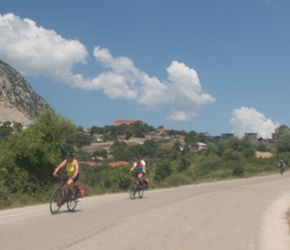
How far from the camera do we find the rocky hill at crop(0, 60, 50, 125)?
116438 mm

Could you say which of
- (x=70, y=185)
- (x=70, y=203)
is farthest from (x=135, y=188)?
(x=70, y=185)

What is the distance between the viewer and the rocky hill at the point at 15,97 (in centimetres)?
11644

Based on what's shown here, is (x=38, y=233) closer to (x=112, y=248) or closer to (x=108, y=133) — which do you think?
(x=112, y=248)

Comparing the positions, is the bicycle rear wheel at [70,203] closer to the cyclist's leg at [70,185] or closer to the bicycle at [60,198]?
the bicycle at [60,198]

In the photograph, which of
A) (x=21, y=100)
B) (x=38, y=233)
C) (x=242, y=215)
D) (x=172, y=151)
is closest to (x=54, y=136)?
(x=242, y=215)

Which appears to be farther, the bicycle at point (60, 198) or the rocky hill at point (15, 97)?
the rocky hill at point (15, 97)

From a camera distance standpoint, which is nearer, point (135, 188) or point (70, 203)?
point (70, 203)

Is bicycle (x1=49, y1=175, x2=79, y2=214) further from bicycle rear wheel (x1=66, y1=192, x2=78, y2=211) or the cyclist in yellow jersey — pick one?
the cyclist in yellow jersey

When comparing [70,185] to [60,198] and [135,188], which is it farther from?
[135,188]

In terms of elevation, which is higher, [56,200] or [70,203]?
[56,200]

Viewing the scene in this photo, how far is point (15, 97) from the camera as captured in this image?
128 meters

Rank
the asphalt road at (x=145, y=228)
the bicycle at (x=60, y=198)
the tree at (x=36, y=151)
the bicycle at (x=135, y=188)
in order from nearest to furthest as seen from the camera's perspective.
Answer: the asphalt road at (x=145, y=228), the bicycle at (x=60, y=198), the bicycle at (x=135, y=188), the tree at (x=36, y=151)

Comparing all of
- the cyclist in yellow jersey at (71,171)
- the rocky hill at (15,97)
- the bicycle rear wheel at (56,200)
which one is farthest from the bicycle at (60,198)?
the rocky hill at (15,97)

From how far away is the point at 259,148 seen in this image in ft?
343
